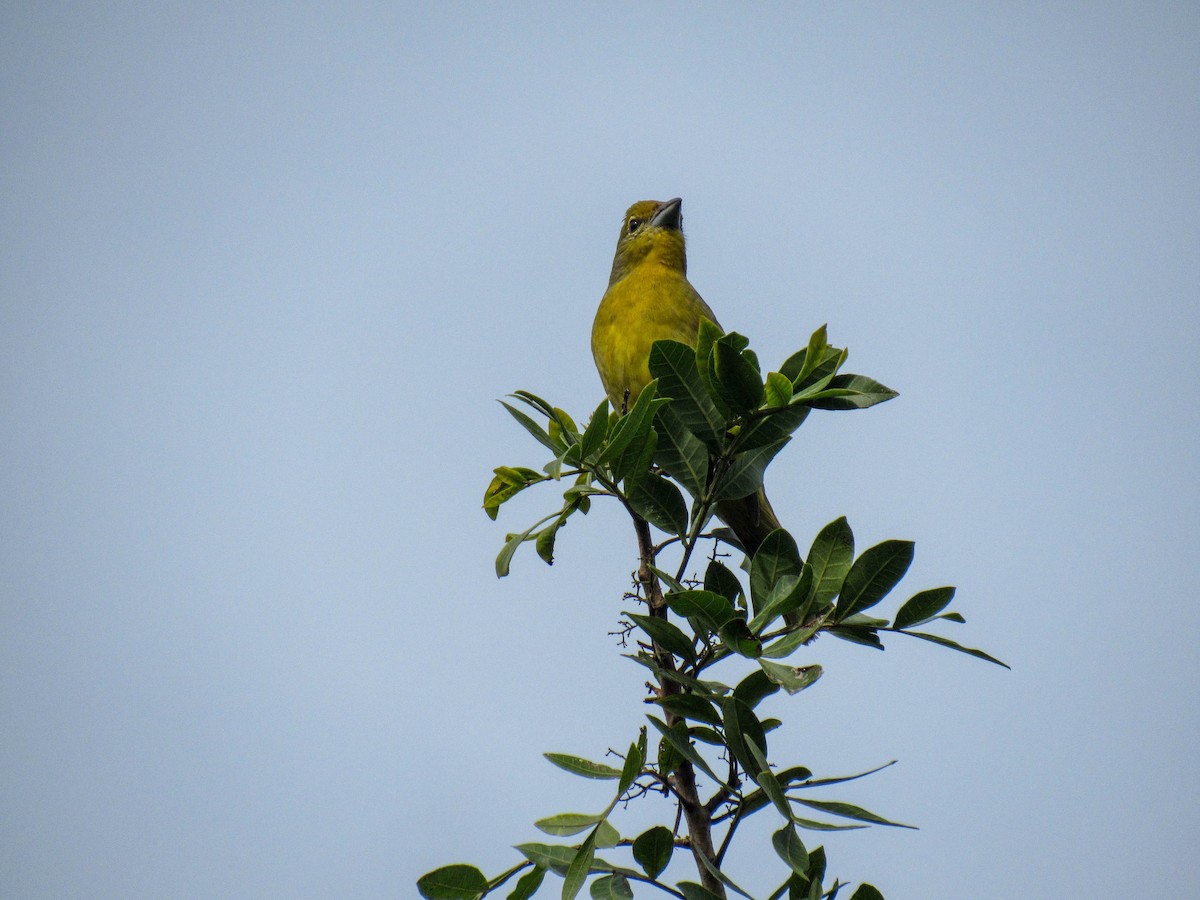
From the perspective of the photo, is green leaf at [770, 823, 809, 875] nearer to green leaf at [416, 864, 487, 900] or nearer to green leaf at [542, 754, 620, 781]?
green leaf at [542, 754, 620, 781]

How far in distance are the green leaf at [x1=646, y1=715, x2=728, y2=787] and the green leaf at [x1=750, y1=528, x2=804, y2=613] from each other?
0.38 metres

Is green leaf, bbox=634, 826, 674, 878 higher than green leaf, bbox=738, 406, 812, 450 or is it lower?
lower

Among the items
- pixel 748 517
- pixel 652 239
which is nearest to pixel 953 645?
pixel 748 517

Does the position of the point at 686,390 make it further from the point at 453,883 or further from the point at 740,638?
the point at 453,883

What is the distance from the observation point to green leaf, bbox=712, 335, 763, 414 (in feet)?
7.25

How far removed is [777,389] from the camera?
7.37 feet

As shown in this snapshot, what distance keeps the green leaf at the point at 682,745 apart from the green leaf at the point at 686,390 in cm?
70

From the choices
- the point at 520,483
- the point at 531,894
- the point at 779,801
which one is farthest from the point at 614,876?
the point at 520,483

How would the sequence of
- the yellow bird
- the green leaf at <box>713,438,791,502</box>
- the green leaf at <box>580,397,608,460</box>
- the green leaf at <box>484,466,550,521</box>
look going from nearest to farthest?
the green leaf at <box>580,397,608,460</box>, the green leaf at <box>713,438,791,502</box>, the green leaf at <box>484,466,550,521</box>, the yellow bird

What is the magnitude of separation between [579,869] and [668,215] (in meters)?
5.14

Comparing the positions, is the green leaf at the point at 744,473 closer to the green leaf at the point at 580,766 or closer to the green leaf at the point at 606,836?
the green leaf at the point at 580,766

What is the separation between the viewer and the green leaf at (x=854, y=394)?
220 centimetres

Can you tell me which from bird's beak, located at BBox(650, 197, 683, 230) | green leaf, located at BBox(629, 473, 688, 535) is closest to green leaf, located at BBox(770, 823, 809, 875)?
green leaf, located at BBox(629, 473, 688, 535)

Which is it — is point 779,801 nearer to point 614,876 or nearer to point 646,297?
point 614,876
